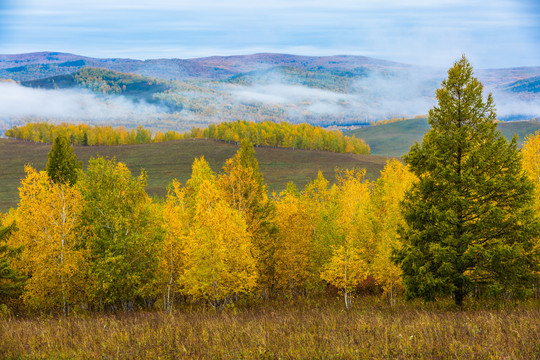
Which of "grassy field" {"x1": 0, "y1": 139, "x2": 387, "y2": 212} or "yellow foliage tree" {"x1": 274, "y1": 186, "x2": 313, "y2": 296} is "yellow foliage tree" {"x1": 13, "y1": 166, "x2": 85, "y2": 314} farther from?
"grassy field" {"x1": 0, "y1": 139, "x2": 387, "y2": 212}

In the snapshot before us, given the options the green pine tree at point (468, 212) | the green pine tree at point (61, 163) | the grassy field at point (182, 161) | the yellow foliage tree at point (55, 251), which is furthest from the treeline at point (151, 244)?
the grassy field at point (182, 161)

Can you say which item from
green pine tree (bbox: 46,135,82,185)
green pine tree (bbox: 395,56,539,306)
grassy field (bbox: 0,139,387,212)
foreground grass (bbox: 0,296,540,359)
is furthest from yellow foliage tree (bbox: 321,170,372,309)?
grassy field (bbox: 0,139,387,212)

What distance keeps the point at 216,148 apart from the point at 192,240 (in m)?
158

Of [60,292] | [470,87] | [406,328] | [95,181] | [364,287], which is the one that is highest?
[470,87]

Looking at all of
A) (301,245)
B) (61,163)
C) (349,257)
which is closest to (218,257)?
(301,245)

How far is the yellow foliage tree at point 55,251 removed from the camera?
26047 mm

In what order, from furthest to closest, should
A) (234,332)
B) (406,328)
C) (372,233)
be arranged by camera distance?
(372,233) → (234,332) → (406,328)

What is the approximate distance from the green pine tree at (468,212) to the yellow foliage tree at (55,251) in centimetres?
1905

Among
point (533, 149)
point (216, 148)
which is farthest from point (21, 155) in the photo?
point (533, 149)

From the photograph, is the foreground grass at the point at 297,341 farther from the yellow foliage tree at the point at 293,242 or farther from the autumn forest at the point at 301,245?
the yellow foliage tree at the point at 293,242

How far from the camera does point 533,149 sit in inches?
1533

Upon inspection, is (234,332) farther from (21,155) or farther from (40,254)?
(21,155)

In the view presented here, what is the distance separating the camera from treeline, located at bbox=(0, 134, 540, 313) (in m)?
26.1

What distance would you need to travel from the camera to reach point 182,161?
532 feet
